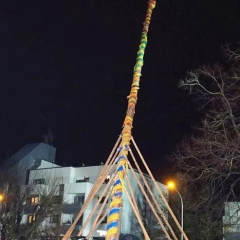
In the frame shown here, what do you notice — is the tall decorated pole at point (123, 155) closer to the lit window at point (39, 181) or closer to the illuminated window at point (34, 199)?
the illuminated window at point (34, 199)

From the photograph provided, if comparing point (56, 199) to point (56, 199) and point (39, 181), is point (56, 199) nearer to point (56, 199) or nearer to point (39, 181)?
point (56, 199)

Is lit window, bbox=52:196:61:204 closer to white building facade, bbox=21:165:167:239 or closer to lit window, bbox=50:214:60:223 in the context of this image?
white building facade, bbox=21:165:167:239

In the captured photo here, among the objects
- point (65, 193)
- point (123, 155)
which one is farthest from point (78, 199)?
point (123, 155)

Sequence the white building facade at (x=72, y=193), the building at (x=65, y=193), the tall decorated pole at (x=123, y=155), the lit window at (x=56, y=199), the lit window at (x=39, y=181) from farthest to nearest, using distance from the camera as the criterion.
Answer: the lit window at (x=39, y=181)
the white building facade at (x=72, y=193)
the building at (x=65, y=193)
the lit window at (x=56, y=199)
the tall decorated pole at (x=123, y=155)

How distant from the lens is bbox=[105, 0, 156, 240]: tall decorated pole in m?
9.41

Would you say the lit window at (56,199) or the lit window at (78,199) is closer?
the lit window at (56,199)

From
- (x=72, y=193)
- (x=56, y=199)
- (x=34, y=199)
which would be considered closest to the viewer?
(x=56, y=199)

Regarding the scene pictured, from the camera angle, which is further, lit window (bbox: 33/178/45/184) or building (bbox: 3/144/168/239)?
lit window (bbox: 33/178/45/184)

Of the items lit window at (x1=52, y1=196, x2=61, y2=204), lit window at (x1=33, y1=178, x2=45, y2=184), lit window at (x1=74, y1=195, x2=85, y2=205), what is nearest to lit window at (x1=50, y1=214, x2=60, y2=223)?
lit window at (x1=52, y1=196, x2=61, y2=204)

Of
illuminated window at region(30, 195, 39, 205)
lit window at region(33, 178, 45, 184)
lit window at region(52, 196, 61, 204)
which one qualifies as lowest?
lit window at region(52, 196, 61, 204)

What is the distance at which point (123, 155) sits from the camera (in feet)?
34.5

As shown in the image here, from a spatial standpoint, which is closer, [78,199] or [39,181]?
[78,199]

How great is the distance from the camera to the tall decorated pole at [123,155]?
9.41m

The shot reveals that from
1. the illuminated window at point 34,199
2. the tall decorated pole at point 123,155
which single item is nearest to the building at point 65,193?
the illuminated window at point 34,199
